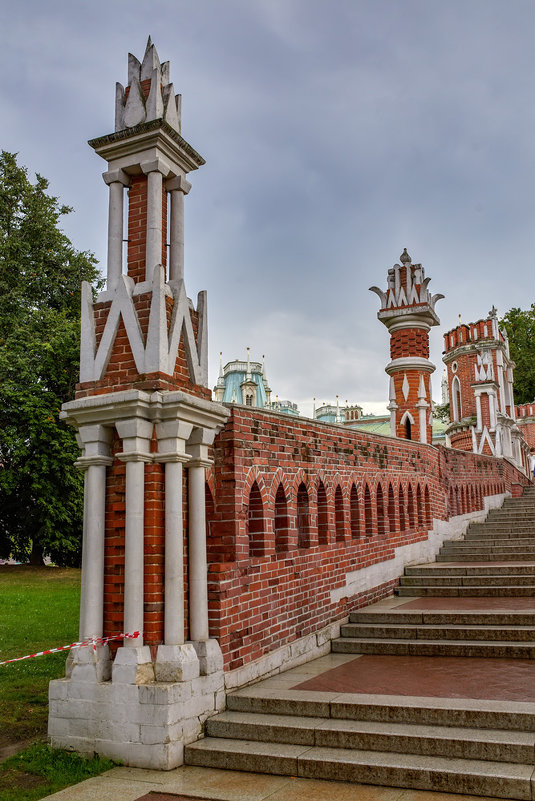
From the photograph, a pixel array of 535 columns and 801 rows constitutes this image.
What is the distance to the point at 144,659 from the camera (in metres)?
5.39

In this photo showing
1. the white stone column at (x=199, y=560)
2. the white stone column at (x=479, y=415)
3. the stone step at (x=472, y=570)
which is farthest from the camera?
the white stone column at (x=479, y=415)

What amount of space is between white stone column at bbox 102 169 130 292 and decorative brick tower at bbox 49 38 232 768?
0.01 metres

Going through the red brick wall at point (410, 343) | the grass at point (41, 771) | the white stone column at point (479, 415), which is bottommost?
the grass at point (41, 771)

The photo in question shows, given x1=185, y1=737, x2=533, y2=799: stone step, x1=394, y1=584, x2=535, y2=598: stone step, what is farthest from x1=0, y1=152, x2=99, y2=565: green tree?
x1=185, y1=737, x2=533, y2=799: stone step

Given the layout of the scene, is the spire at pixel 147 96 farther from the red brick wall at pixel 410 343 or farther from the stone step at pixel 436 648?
the red brick wall at pixel 410 343

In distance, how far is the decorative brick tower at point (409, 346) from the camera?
594 inches

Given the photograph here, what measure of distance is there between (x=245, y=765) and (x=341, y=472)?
4500 mm

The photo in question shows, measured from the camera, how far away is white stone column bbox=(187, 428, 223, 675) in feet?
18.8

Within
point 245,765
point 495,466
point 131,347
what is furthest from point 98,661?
point 495,466

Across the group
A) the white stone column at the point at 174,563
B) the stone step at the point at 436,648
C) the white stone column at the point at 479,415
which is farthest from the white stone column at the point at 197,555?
the white stone column at the point at 479,415

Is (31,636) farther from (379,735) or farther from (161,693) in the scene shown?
(379,735)

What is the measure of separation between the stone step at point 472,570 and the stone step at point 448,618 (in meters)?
2.53

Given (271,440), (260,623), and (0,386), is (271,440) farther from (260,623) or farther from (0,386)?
(0,386)

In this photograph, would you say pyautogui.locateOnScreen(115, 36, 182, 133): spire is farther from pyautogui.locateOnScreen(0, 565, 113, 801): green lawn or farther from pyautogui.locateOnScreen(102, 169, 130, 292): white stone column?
pyautogui.locateOnScreen(0, 565, 113, 801): green lawn
